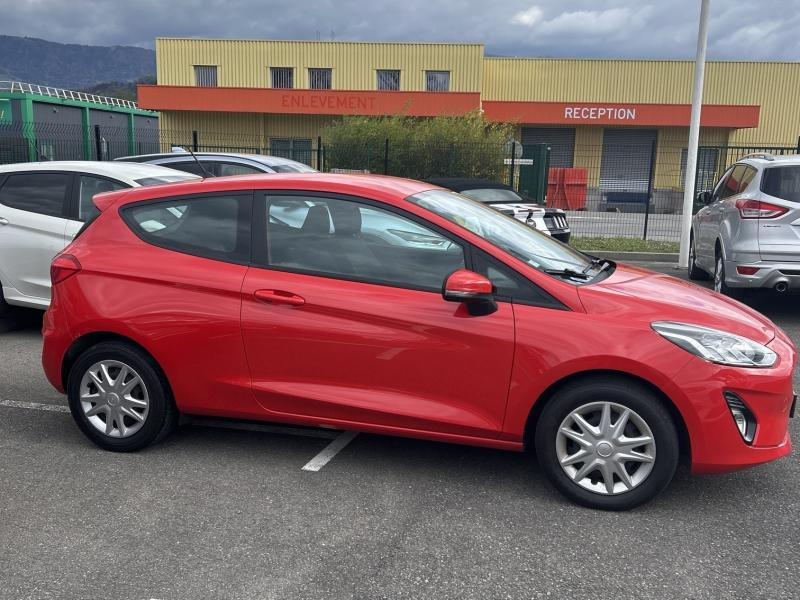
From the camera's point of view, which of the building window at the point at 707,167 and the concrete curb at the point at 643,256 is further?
the building window at the point at 707,167

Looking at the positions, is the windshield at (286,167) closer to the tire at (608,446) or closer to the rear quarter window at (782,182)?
the rear quarter window at (782,182)

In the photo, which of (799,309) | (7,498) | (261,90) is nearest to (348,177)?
(7,498)

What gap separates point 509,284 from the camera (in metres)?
3.73

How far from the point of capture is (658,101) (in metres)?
36.1

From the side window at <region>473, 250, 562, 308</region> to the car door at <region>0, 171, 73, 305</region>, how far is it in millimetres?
4577

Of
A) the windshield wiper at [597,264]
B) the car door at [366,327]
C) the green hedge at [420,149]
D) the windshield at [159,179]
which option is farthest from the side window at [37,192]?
the green hedge at [420,149]

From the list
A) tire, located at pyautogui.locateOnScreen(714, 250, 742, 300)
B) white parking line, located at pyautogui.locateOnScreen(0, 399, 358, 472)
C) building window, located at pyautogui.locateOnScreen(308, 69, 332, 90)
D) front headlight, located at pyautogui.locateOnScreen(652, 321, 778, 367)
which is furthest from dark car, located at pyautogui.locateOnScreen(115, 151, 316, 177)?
building window, located at pyautogui.locateOnScreen(308, 69, 332, 90)

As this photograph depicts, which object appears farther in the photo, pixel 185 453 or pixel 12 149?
pixel 12 149

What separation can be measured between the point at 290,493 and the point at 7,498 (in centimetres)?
139

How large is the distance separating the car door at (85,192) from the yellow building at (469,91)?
25837 mm

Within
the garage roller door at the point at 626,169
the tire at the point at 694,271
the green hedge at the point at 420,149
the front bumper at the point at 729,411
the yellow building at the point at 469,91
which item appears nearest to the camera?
the front bumper at the point at 729,411

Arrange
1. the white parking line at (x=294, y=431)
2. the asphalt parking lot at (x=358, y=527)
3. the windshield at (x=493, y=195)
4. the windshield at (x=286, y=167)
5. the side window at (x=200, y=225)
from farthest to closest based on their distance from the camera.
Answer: the windshield at (x=493, y=195), the windshield at (x=286, y=167), the white parking line at (x=294, y=431), the side window at (x=200, y=225), the asphalt parking lot at (x=358, y=527)

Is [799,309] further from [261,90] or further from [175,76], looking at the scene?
[175,76]

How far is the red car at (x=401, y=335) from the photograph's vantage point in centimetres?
355
